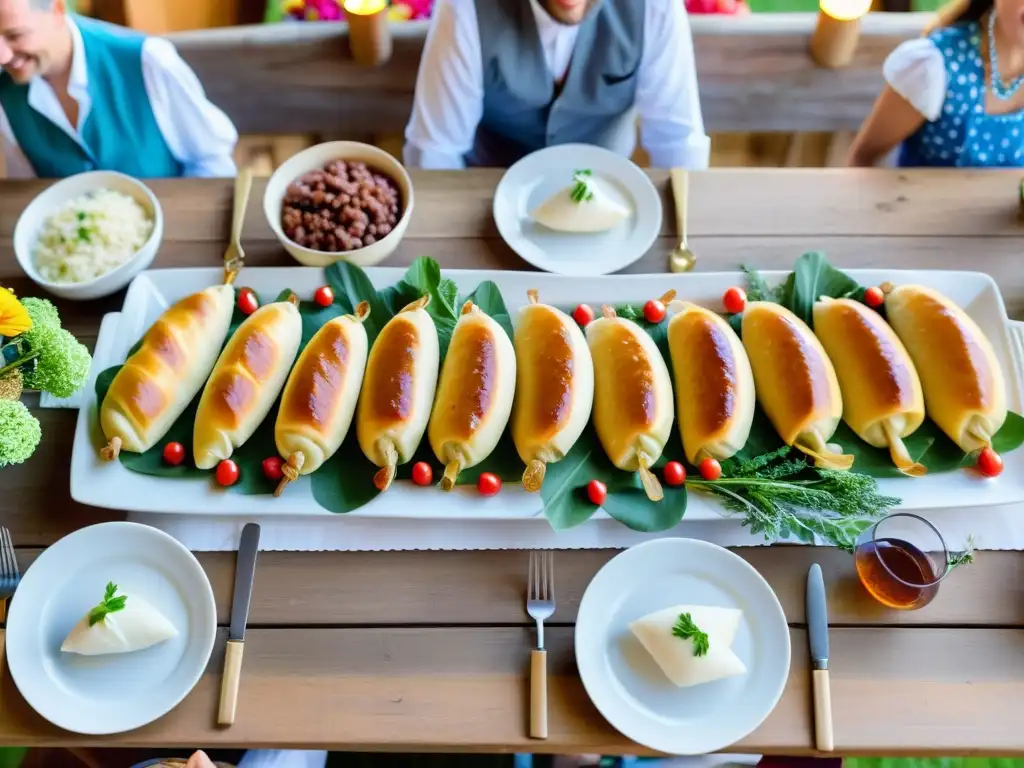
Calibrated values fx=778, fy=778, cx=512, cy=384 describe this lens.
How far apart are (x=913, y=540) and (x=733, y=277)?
565 millimetres

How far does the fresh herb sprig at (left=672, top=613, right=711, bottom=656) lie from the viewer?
3.69ft

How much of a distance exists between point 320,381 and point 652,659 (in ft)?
2.25

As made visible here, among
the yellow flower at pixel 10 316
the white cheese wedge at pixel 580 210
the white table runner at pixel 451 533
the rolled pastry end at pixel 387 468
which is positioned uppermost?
the yellow flower at pixel 10 316

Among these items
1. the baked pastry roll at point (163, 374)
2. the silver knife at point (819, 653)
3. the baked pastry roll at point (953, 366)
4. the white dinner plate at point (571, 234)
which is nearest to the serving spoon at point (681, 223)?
the white dinner plate at point (571, 234)

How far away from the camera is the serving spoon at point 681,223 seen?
1.54 metres

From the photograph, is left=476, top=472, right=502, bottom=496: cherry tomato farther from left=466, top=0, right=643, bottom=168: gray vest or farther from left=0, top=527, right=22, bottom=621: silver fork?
left=466, top=0, right=643, bottom=168: gray vest

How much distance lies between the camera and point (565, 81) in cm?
183

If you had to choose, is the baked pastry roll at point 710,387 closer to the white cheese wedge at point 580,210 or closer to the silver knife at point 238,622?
the white cheese wedge at point 580,210

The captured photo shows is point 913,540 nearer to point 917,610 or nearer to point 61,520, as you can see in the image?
point 917,610

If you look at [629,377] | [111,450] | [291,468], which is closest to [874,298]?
[629,377]

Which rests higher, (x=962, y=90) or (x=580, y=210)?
(x=962, y=90)

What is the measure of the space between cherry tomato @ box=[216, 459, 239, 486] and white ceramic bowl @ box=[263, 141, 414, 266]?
428mm

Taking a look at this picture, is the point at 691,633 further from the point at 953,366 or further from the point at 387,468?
the point at 953,366

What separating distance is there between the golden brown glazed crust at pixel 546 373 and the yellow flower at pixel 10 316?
74cm
